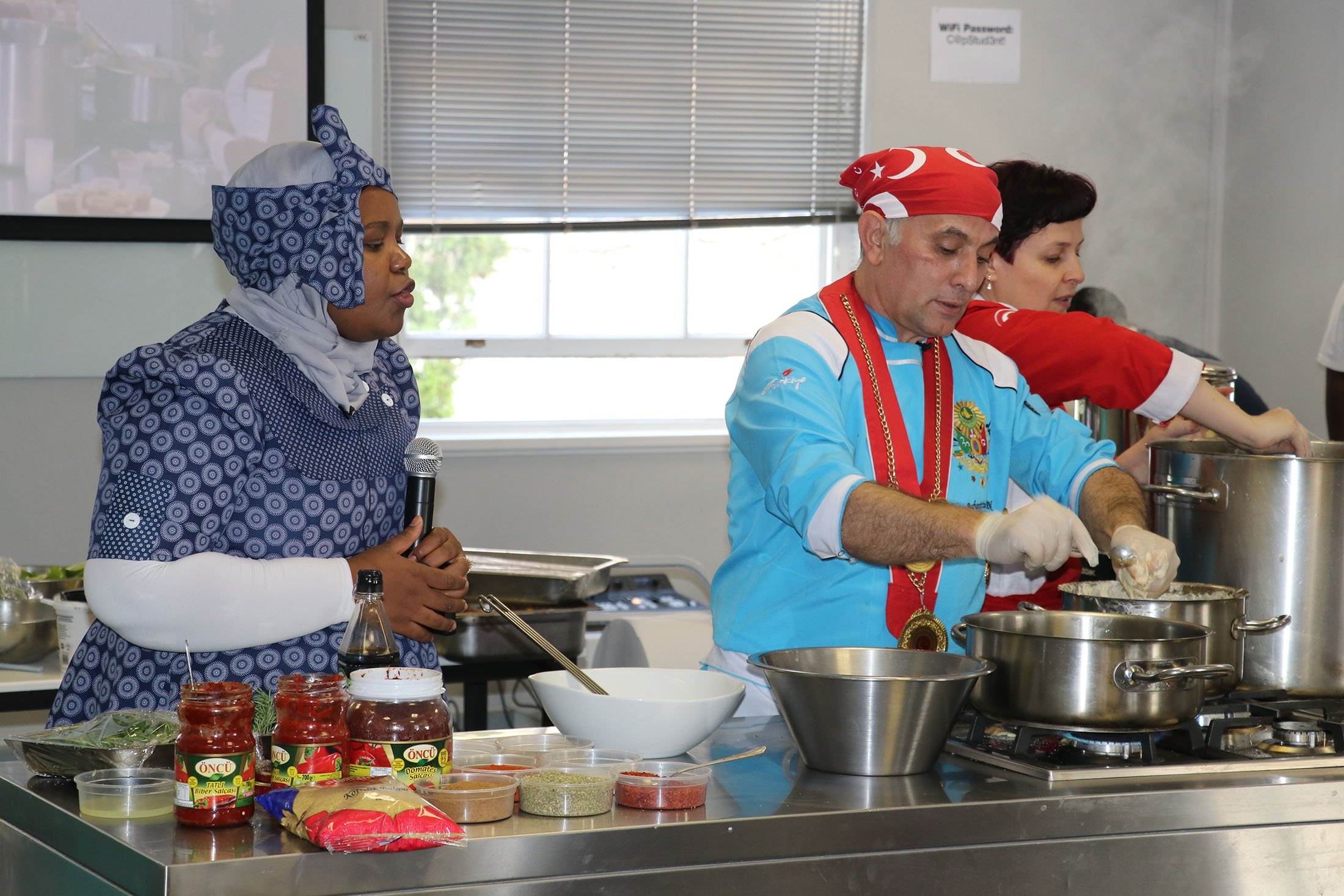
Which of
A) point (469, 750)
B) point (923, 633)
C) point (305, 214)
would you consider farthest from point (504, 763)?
point (305, 214)

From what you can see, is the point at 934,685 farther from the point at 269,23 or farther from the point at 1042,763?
the point at 269,23

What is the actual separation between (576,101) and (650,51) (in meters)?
0.29

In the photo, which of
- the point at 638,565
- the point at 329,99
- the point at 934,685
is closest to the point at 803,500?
the point at 934,685

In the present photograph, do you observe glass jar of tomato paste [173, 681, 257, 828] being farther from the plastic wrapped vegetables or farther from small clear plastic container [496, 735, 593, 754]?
small clear plastic container [496, 735, 593, 754]

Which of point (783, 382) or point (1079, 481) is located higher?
point (783, 382)

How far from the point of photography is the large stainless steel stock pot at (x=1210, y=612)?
1.72 m

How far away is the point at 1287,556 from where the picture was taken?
1877 millimetres

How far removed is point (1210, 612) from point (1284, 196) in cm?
323

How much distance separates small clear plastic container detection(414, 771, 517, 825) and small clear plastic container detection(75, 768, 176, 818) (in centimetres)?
25

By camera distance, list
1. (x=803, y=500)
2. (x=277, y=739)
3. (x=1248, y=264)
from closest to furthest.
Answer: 1. (x=277, y=739)
2. (x=803, y=500)
3. (x=1248, y=264)

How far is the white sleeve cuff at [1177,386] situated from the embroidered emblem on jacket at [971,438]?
1.03 ft

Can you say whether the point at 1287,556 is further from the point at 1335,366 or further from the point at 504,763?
the point at 1335,366

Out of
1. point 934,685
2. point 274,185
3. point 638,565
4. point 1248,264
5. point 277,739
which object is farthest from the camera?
point 1248,264

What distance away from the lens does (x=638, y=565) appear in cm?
382
